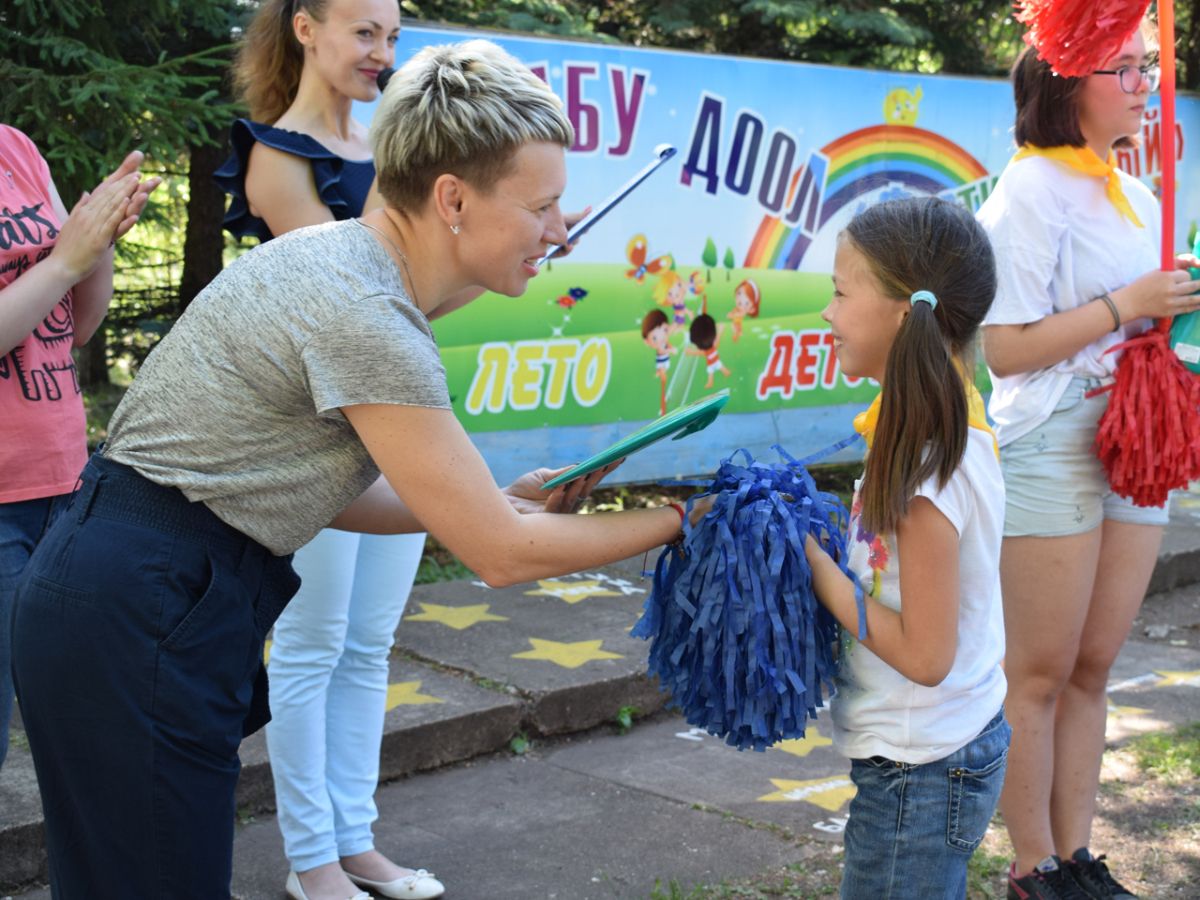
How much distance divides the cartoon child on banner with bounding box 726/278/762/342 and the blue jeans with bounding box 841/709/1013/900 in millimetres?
4734

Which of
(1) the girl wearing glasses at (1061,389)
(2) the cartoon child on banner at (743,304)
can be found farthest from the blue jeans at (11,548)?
(2) the cartoon child on banner at (743,304)

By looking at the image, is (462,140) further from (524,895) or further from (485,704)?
(485,704)

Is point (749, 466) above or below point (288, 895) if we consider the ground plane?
above

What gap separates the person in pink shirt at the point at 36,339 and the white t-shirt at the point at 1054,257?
181cm

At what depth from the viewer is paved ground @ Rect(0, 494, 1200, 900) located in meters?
3.47

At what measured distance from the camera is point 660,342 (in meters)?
6.61

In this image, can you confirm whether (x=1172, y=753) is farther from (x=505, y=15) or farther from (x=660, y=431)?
(x=505, y=15)

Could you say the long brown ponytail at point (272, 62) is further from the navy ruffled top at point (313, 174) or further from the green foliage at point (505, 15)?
the green foliage at point (505, 15)

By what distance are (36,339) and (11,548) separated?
16.6 inches

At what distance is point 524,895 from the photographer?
3350mm

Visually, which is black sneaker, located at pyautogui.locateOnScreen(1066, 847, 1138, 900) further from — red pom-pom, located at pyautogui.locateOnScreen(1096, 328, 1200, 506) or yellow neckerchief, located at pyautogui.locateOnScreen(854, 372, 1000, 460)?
yellow neckerchief, located at pyautogui.locateOnScreen(854, 372, 1000, 460)

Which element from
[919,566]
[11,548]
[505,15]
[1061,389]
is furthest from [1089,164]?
[505,15]

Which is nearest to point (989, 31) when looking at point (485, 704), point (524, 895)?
point (485, 704)

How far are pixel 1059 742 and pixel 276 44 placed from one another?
2.43 m
